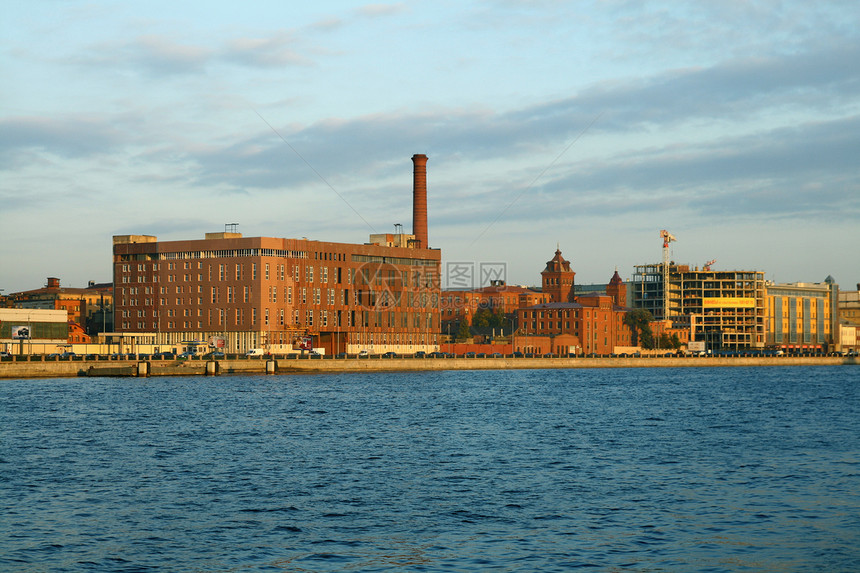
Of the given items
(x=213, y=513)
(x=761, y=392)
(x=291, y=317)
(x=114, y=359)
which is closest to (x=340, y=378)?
(x=114, y=359)

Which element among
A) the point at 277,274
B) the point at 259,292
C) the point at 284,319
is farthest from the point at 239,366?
the point at 277,274

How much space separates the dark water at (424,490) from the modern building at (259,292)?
338 feet

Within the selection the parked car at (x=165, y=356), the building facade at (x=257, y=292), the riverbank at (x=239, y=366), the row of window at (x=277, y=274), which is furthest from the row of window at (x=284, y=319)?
the riverbank at (x=239, y=366)

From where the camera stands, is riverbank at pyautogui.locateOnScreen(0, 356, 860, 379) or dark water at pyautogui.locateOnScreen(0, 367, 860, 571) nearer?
dark water at pyautogui.locateOnScreen(0, 367, 860, 571)

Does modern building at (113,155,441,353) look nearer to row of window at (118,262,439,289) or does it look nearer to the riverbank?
row of window at (118,262,439,289)

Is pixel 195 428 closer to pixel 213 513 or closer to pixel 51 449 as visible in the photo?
pixel 51 449

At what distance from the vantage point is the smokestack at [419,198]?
190 m

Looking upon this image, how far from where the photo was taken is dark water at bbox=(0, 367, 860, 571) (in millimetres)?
28109

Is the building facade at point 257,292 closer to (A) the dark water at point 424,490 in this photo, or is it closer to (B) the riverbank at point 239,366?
(B) the riverbank at point 239,366

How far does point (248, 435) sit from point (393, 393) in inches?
1850

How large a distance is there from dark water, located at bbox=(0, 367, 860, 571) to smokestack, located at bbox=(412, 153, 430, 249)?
11495cm

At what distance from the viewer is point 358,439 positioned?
5756 centimetres

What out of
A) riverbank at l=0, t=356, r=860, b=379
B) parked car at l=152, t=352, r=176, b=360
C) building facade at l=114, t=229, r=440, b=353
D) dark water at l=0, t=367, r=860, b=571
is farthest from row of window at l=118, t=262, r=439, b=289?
dark water at l=0, t=367, r=860, b=571

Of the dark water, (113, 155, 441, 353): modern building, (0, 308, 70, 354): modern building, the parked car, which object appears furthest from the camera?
(113, 155, 441, 353): modern building
